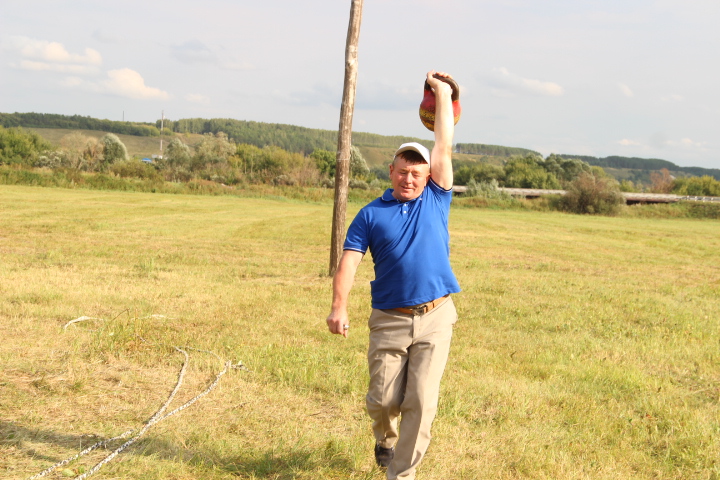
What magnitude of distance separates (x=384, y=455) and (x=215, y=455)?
1172 mm

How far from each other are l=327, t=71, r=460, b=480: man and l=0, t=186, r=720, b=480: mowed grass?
2.26 feet

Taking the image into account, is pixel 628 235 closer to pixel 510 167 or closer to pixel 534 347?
pixel 534 347

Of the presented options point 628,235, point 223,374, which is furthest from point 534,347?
point 628,235

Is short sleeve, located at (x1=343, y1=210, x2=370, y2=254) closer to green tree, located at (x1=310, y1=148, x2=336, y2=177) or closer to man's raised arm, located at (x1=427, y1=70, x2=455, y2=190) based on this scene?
man's raised arm, located at (x1=427, y1=70, x2=455, y2=190)

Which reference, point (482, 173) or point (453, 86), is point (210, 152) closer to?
point (482, 173)

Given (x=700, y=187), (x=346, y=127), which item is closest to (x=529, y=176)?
(x=700, y=187)

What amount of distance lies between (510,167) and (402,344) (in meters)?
82.1

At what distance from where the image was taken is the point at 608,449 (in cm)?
513

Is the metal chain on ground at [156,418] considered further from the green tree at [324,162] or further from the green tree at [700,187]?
the green tree at [700,187]

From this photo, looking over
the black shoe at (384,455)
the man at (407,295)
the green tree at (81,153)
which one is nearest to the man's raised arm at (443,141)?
the man at (407,295)

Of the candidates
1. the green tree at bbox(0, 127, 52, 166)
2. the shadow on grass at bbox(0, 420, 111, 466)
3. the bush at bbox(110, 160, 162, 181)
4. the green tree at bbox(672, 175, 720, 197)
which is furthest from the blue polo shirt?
the green tree at bbox(672, 175, 720, 197)

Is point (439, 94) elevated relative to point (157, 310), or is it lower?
elevated

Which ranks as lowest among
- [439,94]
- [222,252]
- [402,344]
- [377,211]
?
[222,252]

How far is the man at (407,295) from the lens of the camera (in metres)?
4.00
